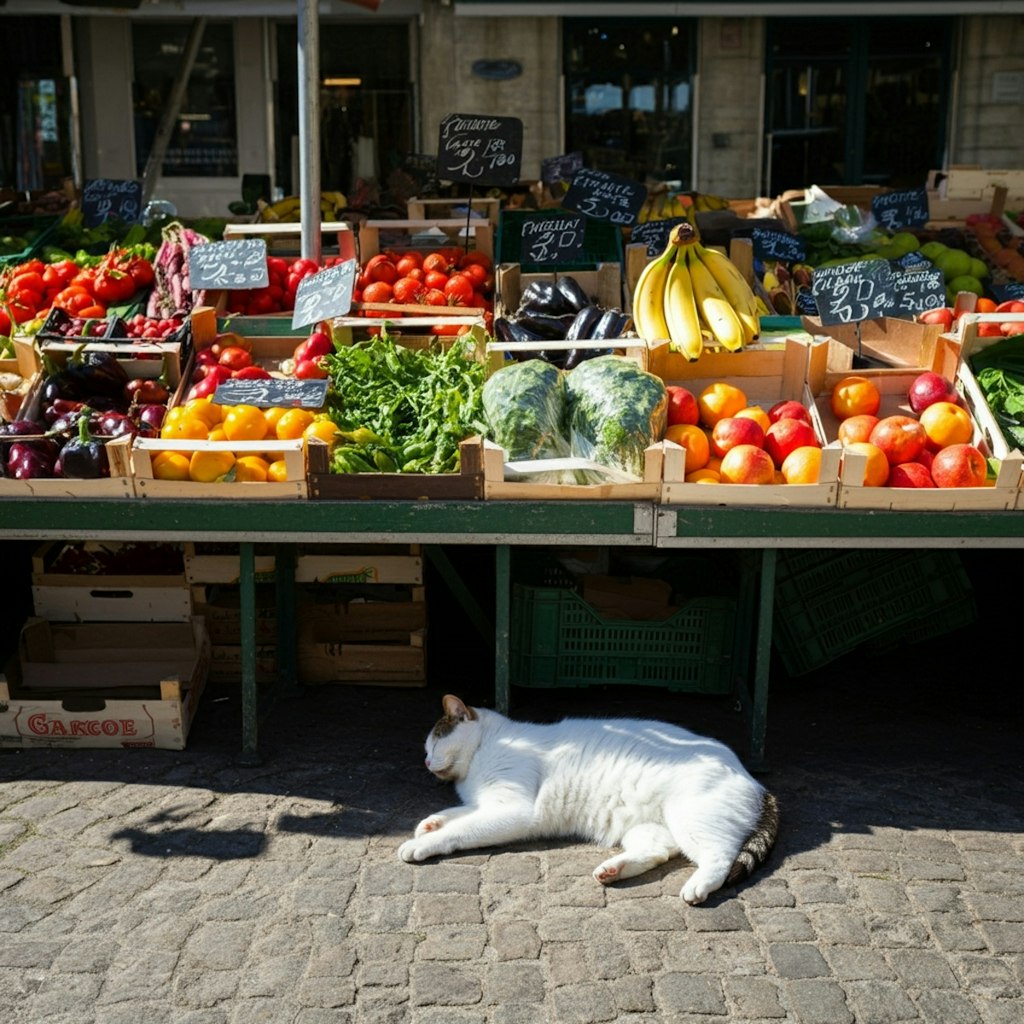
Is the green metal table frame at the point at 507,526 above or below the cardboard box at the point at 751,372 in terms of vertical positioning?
below

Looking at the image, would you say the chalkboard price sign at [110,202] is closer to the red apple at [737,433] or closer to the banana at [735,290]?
the banana at [735,290]

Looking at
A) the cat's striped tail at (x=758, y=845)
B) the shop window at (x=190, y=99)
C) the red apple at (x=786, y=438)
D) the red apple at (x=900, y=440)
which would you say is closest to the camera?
the cat's striped tail at (x=758, y=845)

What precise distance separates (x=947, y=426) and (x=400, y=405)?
215 cm

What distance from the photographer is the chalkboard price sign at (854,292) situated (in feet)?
16.9

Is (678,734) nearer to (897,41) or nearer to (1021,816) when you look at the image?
(1021,816)

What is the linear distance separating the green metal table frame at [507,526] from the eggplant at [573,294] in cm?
152

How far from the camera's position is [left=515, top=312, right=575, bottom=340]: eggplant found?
18.3 feet

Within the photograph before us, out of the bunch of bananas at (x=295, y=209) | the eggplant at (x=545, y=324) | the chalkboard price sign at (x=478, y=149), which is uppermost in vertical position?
the chalkboard price sign at (x=478, y=149)

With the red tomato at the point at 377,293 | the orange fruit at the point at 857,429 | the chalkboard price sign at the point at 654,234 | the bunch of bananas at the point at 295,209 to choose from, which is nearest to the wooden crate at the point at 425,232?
the red tomato at the point at 377,293

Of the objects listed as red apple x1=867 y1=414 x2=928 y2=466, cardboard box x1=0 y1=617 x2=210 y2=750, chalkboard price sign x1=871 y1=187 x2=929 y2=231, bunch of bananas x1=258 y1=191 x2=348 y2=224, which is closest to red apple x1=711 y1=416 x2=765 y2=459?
red apple x1=867 y1=414 x2=928 y2=466

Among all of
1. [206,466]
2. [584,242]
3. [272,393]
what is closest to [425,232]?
[584,242]

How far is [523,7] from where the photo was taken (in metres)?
11.3

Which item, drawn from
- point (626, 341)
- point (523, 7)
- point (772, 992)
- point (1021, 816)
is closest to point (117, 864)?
point (772, 992)

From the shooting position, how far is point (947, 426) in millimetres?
4703
